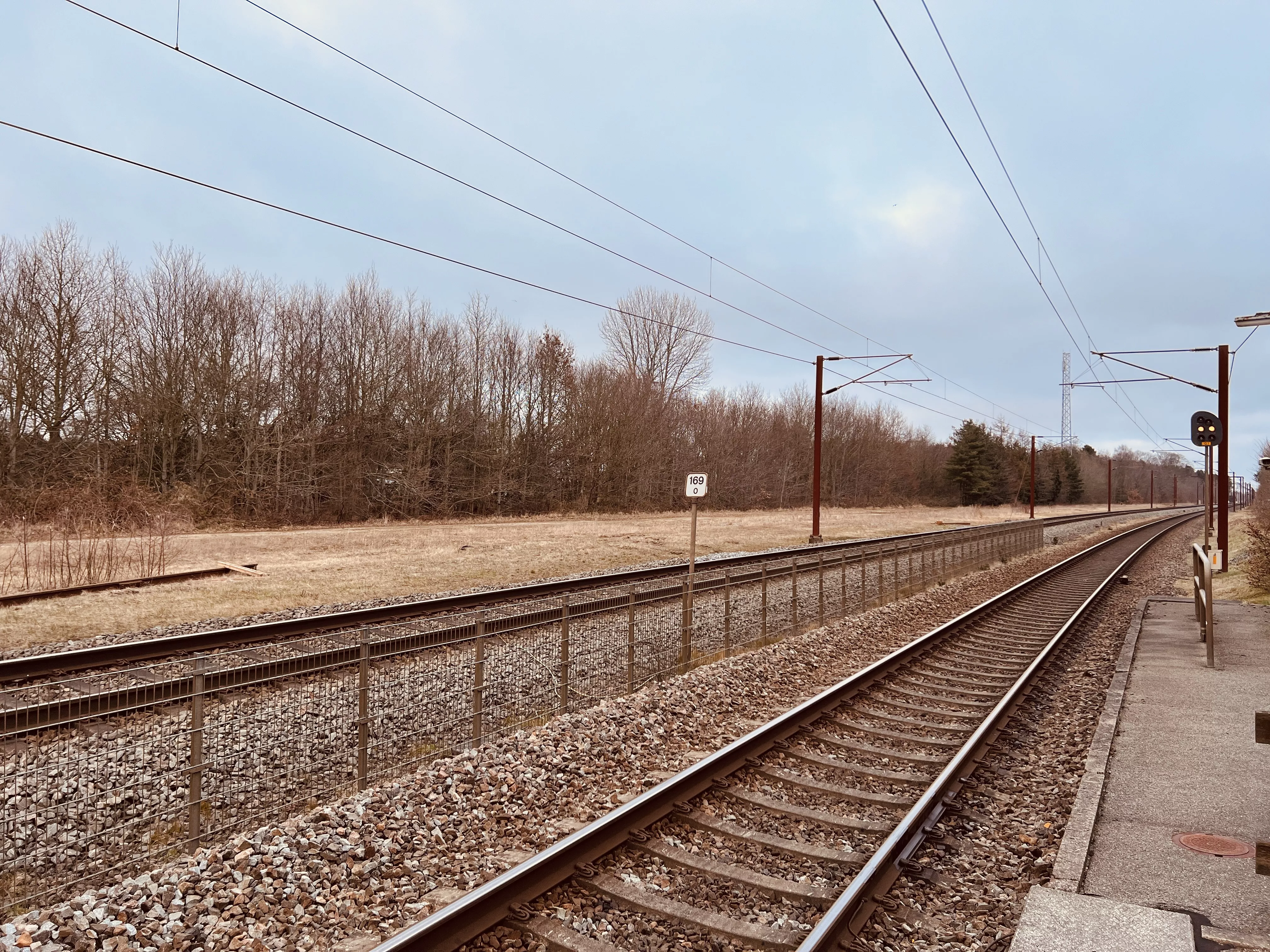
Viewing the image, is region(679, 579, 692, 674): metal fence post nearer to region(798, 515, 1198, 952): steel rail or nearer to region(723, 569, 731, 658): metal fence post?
region(723, 569, 731, 658): metal fence post

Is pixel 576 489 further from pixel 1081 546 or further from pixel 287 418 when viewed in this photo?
pixel 1081 546

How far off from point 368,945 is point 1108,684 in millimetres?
10000

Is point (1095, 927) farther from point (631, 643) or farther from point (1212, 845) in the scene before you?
point (631, 643)

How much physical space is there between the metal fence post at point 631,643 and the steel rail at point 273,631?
3000 mm

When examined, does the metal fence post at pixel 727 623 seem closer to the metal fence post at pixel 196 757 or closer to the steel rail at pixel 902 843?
the steel rail at pixel 902 843

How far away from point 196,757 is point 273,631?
6.87 metres

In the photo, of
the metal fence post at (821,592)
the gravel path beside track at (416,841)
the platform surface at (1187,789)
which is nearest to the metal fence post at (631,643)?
the gravel path beside track at (416,841)

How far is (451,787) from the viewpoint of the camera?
6.27 m

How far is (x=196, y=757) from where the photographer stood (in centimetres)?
530

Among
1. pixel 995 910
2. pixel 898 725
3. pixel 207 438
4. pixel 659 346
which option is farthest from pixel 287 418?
pixel 995 910

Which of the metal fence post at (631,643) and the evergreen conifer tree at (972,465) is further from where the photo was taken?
the evergreen conifer tree at (972,465)

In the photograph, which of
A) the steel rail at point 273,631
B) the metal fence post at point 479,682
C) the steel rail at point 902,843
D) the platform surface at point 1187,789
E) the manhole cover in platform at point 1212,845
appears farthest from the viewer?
the steel rail at point 273,631

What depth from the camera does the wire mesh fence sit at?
526cm

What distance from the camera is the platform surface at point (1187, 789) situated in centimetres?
485
